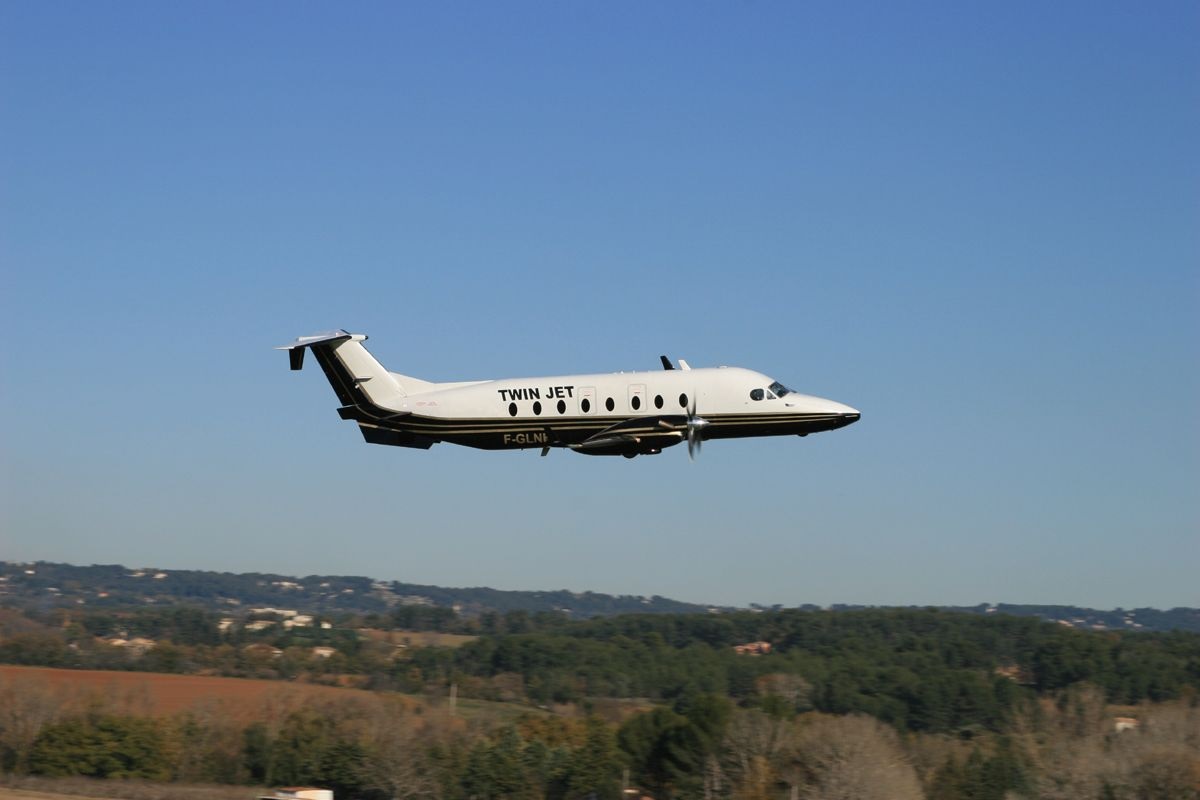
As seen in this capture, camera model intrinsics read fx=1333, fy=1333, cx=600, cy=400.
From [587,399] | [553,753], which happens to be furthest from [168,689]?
[587,399]

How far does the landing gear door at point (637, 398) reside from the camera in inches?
1651

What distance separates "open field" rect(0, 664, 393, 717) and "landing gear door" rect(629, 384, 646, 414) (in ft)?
209

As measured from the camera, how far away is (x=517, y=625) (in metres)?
172

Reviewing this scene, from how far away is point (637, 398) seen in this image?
42.0 metres

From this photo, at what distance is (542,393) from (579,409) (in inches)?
49.8

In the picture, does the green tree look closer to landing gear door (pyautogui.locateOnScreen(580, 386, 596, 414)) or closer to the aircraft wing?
the aircraft wing

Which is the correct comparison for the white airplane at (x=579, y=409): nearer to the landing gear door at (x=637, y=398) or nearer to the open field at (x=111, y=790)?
the landing gear door at (x=637, y=398)

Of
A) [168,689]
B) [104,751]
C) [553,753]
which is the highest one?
[168,689]

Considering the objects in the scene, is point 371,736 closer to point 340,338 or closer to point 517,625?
point 340,338

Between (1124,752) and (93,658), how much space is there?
95.5 meters

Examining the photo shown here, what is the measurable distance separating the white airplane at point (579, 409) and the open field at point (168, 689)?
59060 millimetres

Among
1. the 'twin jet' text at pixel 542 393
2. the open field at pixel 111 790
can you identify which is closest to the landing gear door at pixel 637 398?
the 'twin jet' text at pixel 542 393

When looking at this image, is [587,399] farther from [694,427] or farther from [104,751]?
[104,751]

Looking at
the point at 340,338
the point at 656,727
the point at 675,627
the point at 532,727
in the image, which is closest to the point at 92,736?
the point at 532,727
